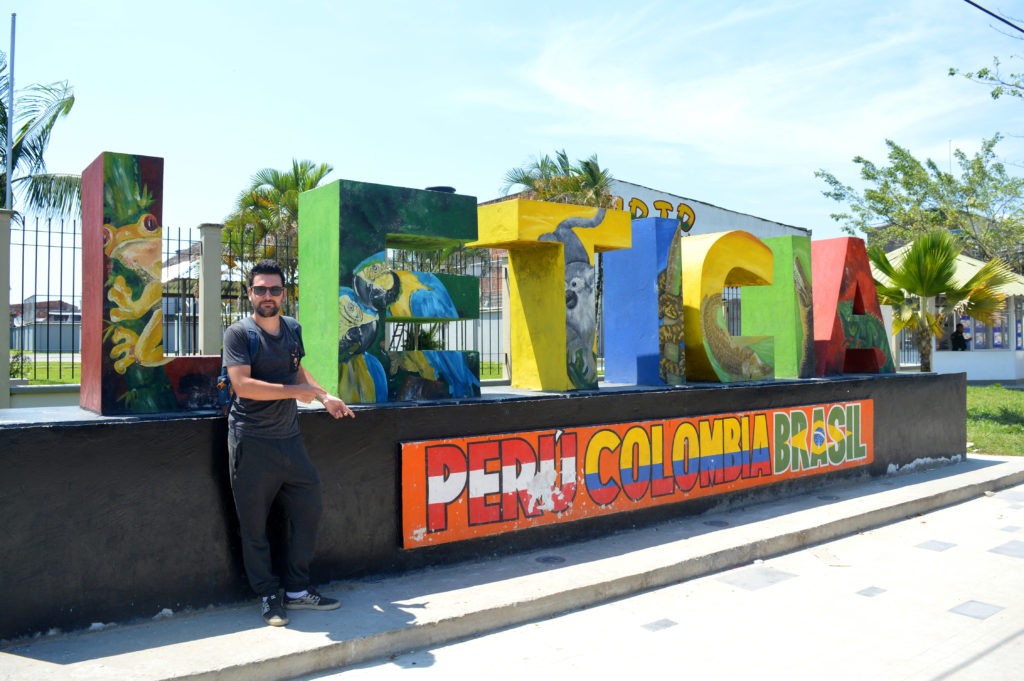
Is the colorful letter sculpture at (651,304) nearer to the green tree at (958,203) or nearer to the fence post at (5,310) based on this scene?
the fence post at (5,310)

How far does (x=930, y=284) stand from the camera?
13.1m

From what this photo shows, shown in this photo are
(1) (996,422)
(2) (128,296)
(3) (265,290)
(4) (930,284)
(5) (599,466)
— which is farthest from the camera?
(1) (996,422)

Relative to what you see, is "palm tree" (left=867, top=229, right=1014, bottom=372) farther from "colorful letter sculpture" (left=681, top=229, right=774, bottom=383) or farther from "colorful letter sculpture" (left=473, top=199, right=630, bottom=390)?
"colorful letter sculpture" (left=473, top=199, right=630, bottom=390)

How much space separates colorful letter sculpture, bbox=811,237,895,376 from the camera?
987 cm

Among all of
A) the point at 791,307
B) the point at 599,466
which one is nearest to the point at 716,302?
the point at 791,307

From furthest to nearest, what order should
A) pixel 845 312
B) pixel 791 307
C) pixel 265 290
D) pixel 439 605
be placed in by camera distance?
1. pixel 845 312
2. pixel 791 307
3. pixel 439 605
4. pixel 265 290

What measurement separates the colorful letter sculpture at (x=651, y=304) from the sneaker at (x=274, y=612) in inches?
178

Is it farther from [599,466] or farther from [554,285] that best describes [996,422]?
[554,285]

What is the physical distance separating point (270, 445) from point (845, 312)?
8.04m

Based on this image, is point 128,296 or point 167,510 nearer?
point 167,510

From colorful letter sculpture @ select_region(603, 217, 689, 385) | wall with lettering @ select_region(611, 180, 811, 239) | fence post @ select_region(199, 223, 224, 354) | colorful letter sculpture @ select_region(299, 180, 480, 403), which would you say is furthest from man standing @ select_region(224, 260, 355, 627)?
wall with lettering @ select_region(611, 180, 811, 239)

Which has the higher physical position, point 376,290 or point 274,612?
point 376,290

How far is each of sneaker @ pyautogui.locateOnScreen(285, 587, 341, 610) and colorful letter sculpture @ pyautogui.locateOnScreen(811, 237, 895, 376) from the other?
7.25 meters

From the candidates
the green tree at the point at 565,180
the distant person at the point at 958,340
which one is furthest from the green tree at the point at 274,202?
the distant person at the point at 958,340
